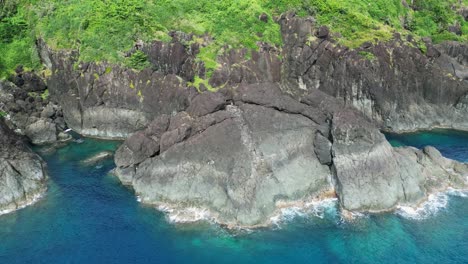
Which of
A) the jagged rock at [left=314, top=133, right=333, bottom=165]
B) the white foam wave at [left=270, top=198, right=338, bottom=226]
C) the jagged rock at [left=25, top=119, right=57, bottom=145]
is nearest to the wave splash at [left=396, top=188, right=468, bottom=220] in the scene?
the white foam wave at [left=270, top=198, right=338, bottom=226]

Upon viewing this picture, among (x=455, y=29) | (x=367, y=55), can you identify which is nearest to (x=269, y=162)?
(x=367, y=55)

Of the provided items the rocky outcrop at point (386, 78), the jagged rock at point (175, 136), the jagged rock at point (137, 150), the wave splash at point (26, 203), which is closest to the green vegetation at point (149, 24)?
the rocky outcrop at point (386, 78)

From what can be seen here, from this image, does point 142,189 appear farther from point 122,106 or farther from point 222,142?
point 122,106

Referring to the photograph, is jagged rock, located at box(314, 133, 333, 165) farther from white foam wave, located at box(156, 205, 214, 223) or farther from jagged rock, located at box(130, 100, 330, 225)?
white foam wave, located at box(156, 205, 214, 223)

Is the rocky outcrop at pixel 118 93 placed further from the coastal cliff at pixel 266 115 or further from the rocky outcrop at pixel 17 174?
the rocky outcrop at pixel 17 174

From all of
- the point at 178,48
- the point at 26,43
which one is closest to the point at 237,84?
the point at 178,48
